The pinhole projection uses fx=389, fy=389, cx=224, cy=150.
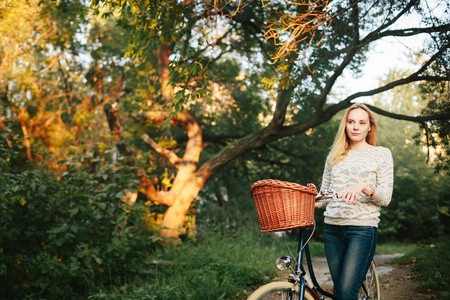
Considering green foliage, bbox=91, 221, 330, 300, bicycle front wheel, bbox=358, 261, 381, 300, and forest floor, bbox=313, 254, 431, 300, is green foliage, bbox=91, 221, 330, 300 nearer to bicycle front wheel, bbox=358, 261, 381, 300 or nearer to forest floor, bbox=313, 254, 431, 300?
forest floor, bbox=313, 254, 431, 300

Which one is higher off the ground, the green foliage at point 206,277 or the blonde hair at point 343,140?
the blonde hair at point 343,140

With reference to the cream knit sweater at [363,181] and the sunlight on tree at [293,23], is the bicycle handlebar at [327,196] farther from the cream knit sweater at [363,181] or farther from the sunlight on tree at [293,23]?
the sunlight on tree at [293,23]

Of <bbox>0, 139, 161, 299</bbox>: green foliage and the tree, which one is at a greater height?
the tree

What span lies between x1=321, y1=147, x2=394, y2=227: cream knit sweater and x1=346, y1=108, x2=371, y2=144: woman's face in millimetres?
113

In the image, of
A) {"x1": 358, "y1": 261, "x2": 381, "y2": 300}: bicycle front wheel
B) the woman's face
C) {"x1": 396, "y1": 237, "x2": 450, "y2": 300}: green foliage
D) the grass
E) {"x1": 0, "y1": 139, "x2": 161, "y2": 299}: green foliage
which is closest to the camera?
the woman's face

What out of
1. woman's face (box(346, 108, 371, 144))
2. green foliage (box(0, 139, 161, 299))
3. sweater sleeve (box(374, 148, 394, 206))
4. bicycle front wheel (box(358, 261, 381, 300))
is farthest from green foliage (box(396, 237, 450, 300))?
green foliage (box(0, 139, 161, 299))

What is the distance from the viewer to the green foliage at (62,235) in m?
5.55

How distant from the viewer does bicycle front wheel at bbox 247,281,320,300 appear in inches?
92.0

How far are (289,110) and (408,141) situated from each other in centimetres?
952

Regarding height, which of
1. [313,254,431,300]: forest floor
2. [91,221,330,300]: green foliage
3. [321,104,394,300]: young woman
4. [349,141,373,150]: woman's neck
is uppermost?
[349,141,373,150]: woman's neck

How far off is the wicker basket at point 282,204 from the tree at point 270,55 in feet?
6.35

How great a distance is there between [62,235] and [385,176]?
4.78 meters

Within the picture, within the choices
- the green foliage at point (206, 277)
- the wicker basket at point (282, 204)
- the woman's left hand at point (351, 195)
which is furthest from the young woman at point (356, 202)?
the green foliage at point (206, 277)

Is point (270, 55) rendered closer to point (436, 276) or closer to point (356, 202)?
point (356, 202)
